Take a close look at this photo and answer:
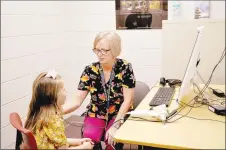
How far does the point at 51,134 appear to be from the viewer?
4.68 ft

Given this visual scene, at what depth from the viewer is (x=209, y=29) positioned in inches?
86.7

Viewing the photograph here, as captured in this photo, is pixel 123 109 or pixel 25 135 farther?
pixel 123 109

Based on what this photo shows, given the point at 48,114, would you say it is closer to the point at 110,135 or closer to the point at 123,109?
the point at 110,135

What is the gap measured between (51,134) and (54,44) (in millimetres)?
1825

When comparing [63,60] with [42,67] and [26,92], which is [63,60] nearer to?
[42,67]

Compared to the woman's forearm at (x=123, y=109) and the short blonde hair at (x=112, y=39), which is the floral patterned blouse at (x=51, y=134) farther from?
the short blonde hair at (x=112, y=39)

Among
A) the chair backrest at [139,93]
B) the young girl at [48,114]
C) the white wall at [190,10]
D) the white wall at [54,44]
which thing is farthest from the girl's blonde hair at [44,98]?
the white wall at [190,10]

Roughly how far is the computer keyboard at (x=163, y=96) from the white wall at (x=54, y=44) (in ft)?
3.28

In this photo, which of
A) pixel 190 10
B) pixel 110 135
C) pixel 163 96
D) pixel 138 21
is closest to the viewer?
pixel 110 135

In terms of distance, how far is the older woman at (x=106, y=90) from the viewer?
197 centimetres

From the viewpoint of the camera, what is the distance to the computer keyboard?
1757 millimetres

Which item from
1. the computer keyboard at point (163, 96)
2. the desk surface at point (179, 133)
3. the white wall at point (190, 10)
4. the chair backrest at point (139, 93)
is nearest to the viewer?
the desk surface at point (179, 133)

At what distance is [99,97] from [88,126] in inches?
8.4

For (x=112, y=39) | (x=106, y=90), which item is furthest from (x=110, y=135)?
(x=112, y=39)
